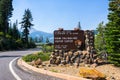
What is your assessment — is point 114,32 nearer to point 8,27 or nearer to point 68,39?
point 68,39

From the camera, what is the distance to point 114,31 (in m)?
27.9

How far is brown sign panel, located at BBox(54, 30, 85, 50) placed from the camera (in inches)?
1086

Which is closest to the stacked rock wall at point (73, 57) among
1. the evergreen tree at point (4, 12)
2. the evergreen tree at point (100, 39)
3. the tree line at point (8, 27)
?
the evergreen tree at point (100, 39)

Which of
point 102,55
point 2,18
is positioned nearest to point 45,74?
point 102,55

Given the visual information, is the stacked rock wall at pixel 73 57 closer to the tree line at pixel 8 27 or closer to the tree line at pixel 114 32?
the tree line at pixel 114 32

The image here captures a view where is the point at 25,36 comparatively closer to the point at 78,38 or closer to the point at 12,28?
the point at 12,28

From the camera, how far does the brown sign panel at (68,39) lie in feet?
90.5

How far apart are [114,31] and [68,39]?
3.73m

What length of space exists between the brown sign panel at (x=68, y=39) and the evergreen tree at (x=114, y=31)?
2.62 m

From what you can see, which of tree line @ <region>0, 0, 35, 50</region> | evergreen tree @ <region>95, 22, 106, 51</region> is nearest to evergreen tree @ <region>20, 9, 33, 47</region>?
tree line @ <region>0, 0, 35, 50</region>

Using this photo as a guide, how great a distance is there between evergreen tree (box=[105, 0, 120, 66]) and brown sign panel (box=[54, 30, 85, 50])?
262 cm

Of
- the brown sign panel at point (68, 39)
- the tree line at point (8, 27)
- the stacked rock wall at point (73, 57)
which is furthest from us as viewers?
the tree line at point (8, 27)

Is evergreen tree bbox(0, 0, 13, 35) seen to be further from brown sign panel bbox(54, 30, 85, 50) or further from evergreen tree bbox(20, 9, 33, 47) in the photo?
brown sign panel bbox(54, 30, 85, 50)

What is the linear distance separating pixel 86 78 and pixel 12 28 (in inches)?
3480
